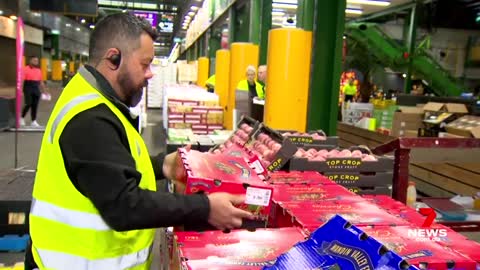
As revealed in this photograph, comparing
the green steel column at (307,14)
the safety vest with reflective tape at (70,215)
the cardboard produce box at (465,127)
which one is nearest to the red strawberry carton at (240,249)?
the safety vest with reflective tape at (70,215)

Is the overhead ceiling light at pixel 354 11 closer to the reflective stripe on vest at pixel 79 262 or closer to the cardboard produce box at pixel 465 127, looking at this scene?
the cardboard produce box at pixel 465 127

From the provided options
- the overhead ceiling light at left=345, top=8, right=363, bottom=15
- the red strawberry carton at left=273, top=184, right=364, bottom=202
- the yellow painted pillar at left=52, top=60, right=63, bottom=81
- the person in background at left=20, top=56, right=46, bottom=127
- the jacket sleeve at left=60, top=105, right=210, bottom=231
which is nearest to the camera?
the jacket sleeve at left=60, top=105, right=210, bottom=231

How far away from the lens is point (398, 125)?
29.6 ft

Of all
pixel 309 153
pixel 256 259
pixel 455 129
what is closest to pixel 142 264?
pixel 256 259

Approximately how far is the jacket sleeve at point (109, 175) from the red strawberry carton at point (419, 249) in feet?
2.73

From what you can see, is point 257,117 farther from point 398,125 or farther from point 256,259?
point 256,259

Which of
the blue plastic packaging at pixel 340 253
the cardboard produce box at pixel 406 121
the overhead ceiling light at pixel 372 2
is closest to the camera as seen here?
the blue plastic packaging at pixel 340 253

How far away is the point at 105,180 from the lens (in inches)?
57.3

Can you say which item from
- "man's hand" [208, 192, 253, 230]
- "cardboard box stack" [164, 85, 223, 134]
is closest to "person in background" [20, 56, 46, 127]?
"cardboard box stack" [164, 85, 223, 134]

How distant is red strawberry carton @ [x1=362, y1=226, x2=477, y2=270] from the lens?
1.64 meters

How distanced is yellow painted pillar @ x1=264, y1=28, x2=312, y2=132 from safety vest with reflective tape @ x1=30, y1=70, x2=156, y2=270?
4.21 m

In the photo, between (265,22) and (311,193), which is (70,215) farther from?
(265,22)

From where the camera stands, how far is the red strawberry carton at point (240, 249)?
64.4 inches

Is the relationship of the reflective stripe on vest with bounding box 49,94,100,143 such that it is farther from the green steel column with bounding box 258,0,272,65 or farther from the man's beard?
the green steel column with bounding box 258,0,272,65
